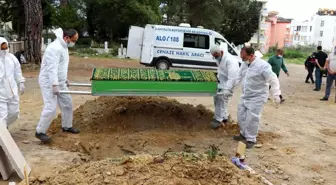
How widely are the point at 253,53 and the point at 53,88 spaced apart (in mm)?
3158

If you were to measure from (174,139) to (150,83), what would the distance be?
105 cm

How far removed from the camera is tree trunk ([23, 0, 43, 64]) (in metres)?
14.7

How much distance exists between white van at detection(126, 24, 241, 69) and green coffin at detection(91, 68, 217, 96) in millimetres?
9754

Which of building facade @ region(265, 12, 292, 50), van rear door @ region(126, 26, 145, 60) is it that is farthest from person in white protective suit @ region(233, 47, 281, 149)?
building facade @ region(265, 12, 292, 50)

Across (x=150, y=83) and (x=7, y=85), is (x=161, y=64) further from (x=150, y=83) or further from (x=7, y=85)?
(x=7, y=85)

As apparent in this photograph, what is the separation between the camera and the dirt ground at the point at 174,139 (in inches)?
197

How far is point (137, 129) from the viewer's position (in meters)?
6.68

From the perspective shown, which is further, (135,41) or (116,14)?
(116,14)

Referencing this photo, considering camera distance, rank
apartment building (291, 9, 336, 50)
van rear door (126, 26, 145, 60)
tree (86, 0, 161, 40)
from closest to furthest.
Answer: van rear door (126, 26, 145, 60) < tree (86, 0, 161, 40) < apartment building (291, 9, 336, 50)

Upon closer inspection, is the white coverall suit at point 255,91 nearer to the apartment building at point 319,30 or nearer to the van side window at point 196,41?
the van side window at point 196,41

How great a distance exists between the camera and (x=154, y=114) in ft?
23.1

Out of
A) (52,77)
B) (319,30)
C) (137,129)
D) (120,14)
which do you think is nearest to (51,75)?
(52,77)

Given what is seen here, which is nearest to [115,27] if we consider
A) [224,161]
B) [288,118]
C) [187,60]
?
[187,60]

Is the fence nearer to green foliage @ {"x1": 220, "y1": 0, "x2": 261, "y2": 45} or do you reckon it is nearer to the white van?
the white van
